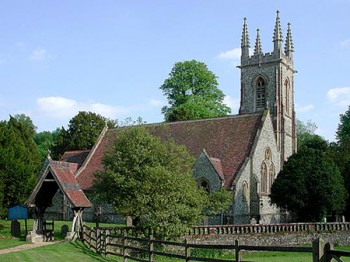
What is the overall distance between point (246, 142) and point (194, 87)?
886 inches

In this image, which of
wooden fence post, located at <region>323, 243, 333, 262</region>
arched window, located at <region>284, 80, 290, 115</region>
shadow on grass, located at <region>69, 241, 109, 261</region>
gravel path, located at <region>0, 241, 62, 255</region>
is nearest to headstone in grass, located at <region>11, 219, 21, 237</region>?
gravel path, located at <region>0, 241, 62, 255</region>

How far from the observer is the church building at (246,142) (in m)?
37.7

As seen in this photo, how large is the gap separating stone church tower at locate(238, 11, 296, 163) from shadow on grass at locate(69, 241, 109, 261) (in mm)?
28999

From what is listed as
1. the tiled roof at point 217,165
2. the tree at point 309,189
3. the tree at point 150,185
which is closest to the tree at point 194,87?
the tiled roof at point 217,165

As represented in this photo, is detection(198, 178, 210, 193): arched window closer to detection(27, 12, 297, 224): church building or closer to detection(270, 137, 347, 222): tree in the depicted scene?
detection(27, 12, 297, 224): church building

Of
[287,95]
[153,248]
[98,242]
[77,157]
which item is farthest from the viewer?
[287,95]

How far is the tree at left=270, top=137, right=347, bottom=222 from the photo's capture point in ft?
118

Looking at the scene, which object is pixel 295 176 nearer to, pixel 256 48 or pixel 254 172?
pixel 254 172

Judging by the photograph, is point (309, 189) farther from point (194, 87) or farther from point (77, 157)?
point (194, 87)

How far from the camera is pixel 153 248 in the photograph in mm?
23391

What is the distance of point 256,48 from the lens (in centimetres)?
5350

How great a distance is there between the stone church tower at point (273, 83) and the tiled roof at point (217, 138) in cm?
697

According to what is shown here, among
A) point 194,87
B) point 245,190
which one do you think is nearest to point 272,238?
point 245,190

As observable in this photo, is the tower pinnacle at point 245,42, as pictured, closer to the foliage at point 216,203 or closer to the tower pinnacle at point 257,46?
the tower pinnacle at point 257,46
